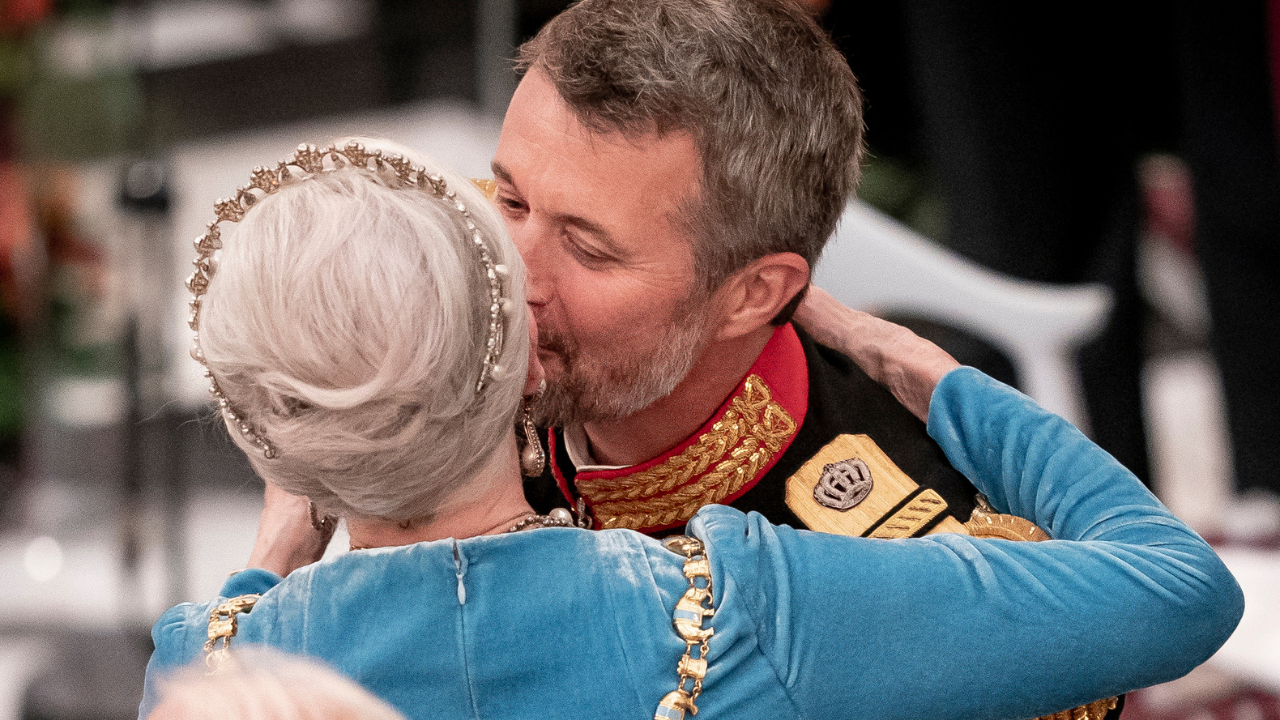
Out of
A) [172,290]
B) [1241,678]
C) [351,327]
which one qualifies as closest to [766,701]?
[351,327]

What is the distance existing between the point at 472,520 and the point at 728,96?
419 mm

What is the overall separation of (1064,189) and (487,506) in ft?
6.05

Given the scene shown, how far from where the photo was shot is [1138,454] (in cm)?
240

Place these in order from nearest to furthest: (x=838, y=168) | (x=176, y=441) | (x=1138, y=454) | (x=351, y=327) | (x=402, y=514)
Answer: (x=351, y=327) → (x=402, y=514) → (x=838, y=168) → (x=1138, y=454) → (x=176, y=441)

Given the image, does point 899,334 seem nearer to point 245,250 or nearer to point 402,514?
point 402,514

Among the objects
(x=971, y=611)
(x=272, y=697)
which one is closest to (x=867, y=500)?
(x=971, y=611)

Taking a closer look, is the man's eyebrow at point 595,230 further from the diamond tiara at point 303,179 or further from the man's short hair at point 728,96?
the diamond tiara at point 303,179

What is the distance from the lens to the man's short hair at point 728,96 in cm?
106

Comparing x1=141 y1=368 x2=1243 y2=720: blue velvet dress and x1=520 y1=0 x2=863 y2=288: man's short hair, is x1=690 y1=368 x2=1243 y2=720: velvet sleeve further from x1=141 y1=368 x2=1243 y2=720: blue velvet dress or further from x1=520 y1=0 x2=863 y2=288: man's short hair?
x1=520 y1=0 x2=863 y2=288: man's short hair

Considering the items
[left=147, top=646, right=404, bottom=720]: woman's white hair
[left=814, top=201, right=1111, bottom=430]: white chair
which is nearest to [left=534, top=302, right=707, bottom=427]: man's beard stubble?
[left=147, top=646, right=404, bottom=720]: woman's white hair

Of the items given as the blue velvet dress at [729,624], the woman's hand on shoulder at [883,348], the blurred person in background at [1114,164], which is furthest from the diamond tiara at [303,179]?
the blurred person in background at [1114,164]

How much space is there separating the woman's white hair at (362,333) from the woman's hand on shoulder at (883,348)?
1.51ft

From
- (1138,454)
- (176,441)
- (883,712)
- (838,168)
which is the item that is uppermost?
(838,168)

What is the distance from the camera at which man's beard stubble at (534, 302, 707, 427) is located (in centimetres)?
115
